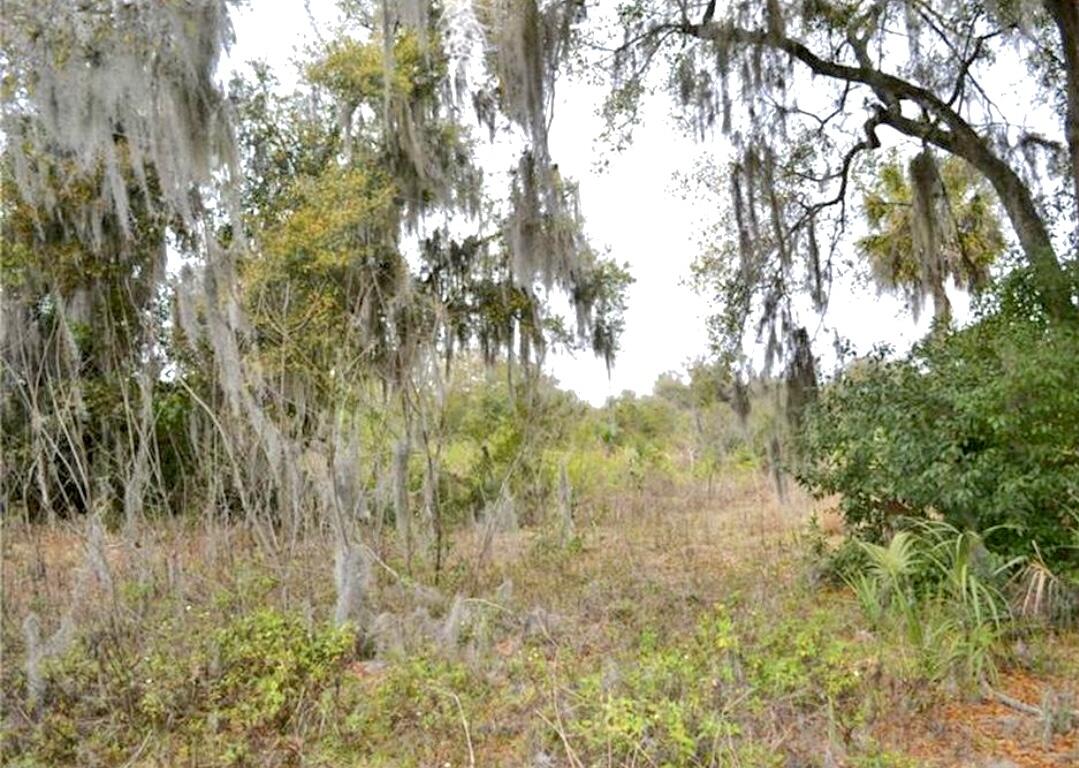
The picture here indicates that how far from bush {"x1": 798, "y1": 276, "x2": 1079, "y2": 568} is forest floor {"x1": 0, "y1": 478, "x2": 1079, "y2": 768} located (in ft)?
2.18

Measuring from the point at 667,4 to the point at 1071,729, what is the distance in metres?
6.43

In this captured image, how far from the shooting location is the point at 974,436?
18.1 feet

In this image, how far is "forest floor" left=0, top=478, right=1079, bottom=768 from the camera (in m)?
3.63

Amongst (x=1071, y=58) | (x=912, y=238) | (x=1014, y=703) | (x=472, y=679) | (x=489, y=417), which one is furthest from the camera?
(x=489, y=417)

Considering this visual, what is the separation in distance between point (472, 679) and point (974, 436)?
3.20m

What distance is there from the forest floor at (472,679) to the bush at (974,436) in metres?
0.66

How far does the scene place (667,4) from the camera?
26.9 feet

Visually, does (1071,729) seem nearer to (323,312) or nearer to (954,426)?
(954,426)

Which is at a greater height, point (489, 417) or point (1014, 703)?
point (489, 417)

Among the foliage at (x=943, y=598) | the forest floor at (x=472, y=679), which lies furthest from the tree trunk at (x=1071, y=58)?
the forest floor at (x=472, y=679)

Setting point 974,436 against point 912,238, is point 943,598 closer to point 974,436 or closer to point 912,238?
point 974,436

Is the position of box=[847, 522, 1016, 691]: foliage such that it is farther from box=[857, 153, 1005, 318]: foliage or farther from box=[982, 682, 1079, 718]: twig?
box=[857, 153, 1005, 318]: foliage

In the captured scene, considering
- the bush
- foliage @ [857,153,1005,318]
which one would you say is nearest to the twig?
the bush

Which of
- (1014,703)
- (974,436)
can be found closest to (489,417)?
(974,436)
